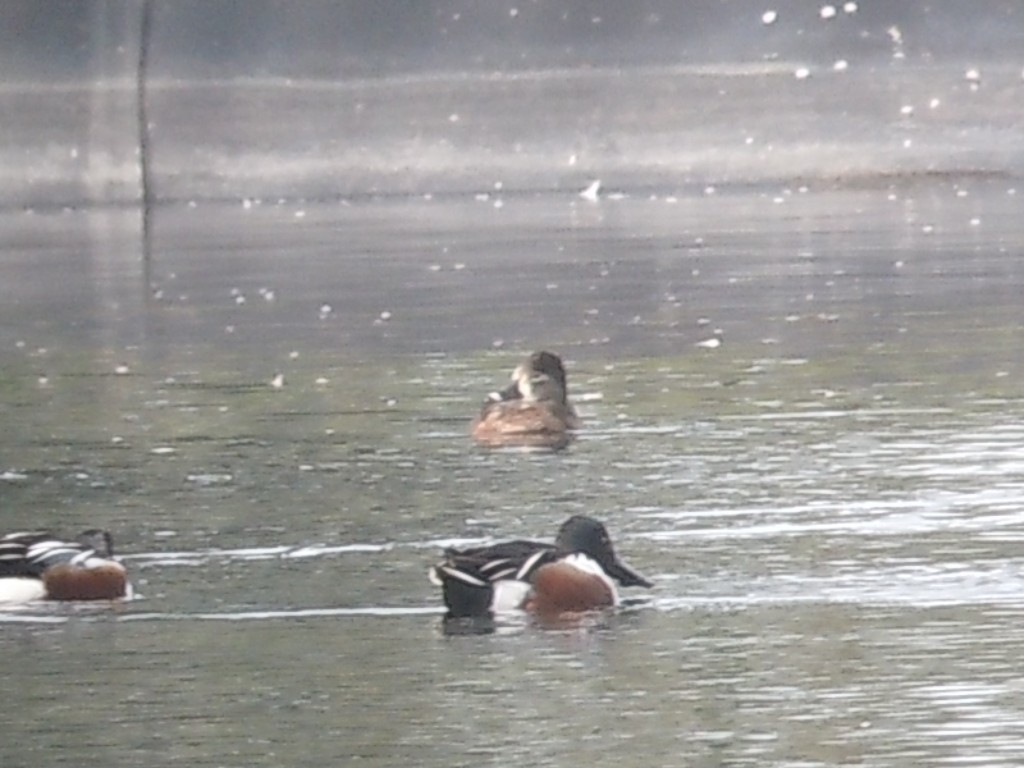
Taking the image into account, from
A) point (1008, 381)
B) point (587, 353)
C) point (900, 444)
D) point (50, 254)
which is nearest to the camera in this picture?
point (900, 444)

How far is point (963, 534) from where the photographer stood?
36.5 feet

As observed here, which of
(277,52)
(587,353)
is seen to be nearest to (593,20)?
(277,52)

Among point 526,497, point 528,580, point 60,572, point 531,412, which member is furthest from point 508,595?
point 531,412

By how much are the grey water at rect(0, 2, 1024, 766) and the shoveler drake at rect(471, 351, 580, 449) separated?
0.48 ft

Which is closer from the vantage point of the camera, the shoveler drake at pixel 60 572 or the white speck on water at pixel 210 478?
the shoveler drake at pixel 60 572

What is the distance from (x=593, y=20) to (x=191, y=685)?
22093mm

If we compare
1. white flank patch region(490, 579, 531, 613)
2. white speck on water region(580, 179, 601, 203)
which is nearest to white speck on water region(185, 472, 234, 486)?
white flank patch region(490, 579, 531, 613)

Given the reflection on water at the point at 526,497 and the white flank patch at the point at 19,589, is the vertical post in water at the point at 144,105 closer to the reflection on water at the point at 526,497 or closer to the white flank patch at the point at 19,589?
the reflection on water at the point at 526,497

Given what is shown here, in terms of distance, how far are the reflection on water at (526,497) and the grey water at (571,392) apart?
26 millimetres

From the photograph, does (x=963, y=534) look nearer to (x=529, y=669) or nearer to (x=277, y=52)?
(x=529, y=669)

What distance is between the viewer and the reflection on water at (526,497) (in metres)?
8.68

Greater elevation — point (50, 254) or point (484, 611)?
point (50, 254)

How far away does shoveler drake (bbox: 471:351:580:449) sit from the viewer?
14017 mm

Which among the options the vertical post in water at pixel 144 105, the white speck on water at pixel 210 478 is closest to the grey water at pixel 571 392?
the white speck on water at pixel 210 478
